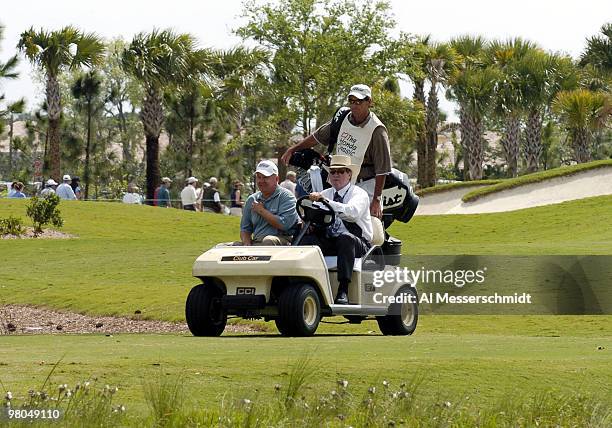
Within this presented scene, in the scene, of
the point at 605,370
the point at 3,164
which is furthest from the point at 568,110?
the point at 3,164

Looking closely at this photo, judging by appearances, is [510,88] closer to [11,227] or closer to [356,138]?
[11,227]

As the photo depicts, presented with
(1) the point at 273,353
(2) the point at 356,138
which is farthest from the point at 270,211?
(1) the point at 273,353

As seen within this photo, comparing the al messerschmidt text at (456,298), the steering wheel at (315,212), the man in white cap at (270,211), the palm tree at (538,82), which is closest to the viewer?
the steering wheel at (315,212)

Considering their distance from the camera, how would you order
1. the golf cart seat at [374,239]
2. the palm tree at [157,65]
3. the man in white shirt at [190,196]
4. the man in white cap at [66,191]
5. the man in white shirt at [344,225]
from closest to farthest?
the man in white shirt at [344,225] → the golf cart seat at [374,239] → the man in white shirt at [190,196] → the man in white cap at [66,191] → the palm tree at [157,65]

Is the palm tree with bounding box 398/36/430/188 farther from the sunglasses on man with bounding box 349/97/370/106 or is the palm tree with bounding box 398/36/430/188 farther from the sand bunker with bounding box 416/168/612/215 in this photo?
the sunglasses on man with bounding box 349/97/370/106

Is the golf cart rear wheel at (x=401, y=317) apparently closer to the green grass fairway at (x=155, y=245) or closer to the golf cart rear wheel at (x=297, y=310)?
the golf cart rear wheel at (x=297, y=310)

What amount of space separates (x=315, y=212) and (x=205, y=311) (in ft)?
4.58

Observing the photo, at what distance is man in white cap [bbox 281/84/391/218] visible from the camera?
1368cm

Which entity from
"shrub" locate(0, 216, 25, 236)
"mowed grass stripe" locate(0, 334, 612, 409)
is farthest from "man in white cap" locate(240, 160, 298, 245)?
"shrub" locate(0, 216, 25, 236)

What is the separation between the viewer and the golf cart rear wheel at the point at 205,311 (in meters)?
12.8

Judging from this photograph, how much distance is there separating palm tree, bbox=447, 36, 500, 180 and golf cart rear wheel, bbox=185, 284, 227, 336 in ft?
168

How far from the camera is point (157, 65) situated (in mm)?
52375

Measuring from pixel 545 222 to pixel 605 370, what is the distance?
24.7 m

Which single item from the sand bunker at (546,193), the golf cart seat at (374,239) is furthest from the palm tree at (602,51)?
the golf cart seat at (374,239)
